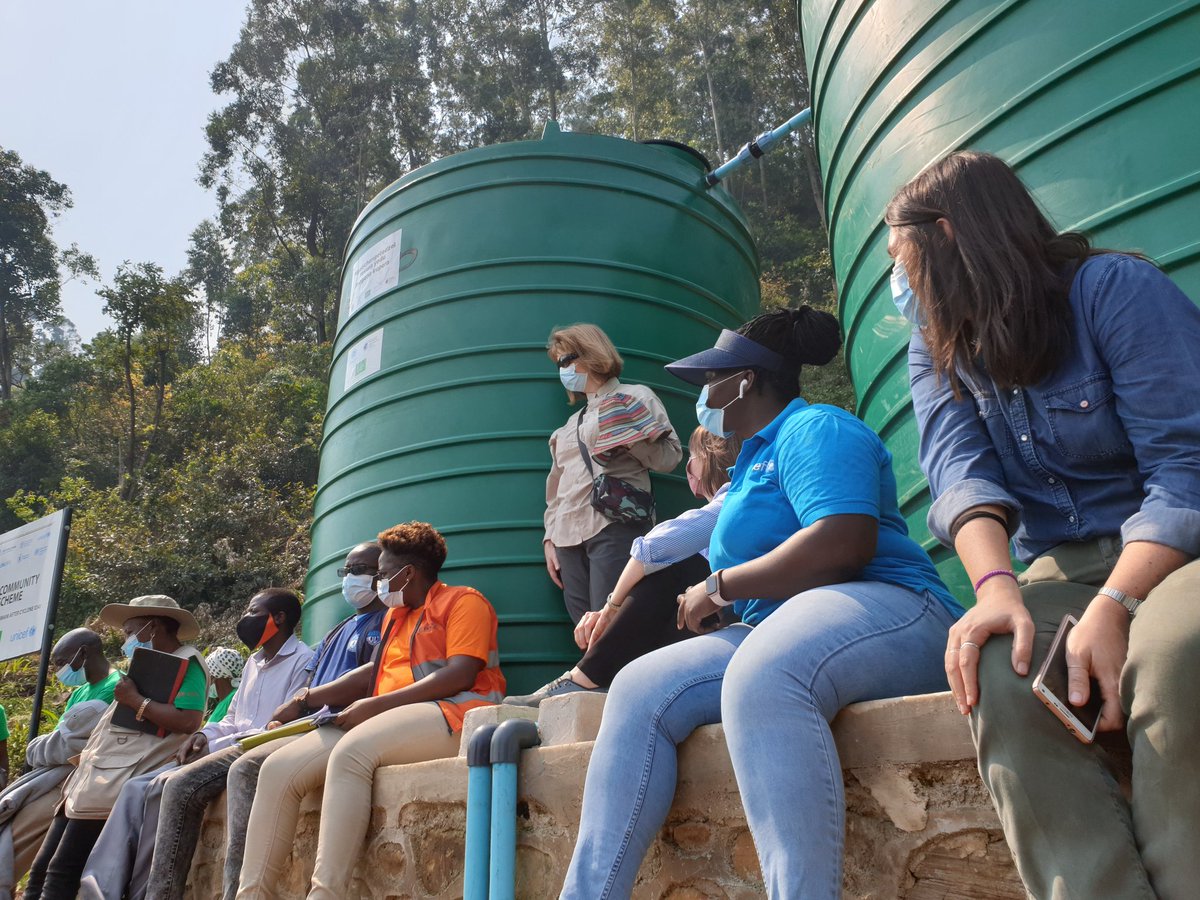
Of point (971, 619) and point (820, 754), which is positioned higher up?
point (971, 619)

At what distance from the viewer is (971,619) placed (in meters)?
1.46

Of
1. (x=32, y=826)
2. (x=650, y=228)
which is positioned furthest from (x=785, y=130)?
(x=32, y=826)

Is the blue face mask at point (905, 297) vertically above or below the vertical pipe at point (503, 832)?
above

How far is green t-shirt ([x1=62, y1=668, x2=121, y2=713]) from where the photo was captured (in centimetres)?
506

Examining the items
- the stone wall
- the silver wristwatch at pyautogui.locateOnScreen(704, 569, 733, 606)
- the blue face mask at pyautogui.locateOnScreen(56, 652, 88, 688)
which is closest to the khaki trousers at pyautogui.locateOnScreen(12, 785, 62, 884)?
the blue face mask at pyautogui.locateOnScreen(56, 652, 88, 688)

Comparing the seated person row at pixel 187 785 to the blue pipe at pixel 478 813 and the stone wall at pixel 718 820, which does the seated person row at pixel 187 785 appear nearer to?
the stone wall at pixel 718 820

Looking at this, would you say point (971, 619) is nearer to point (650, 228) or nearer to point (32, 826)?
point (650, 228)

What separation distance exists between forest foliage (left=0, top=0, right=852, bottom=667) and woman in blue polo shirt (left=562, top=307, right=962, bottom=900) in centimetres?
1639

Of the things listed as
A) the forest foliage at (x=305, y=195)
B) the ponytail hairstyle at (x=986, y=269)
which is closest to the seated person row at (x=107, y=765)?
the ponytail hairstyle at (x=986, y=269)

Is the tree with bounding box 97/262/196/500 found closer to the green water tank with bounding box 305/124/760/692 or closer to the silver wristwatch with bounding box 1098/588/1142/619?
the green water tank with bounding box 305/124/760/692

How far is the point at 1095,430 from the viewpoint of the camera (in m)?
1.63

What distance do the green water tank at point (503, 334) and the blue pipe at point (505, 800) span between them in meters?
2.01

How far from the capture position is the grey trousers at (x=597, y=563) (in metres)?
3.86

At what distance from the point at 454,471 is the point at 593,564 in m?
1.18
